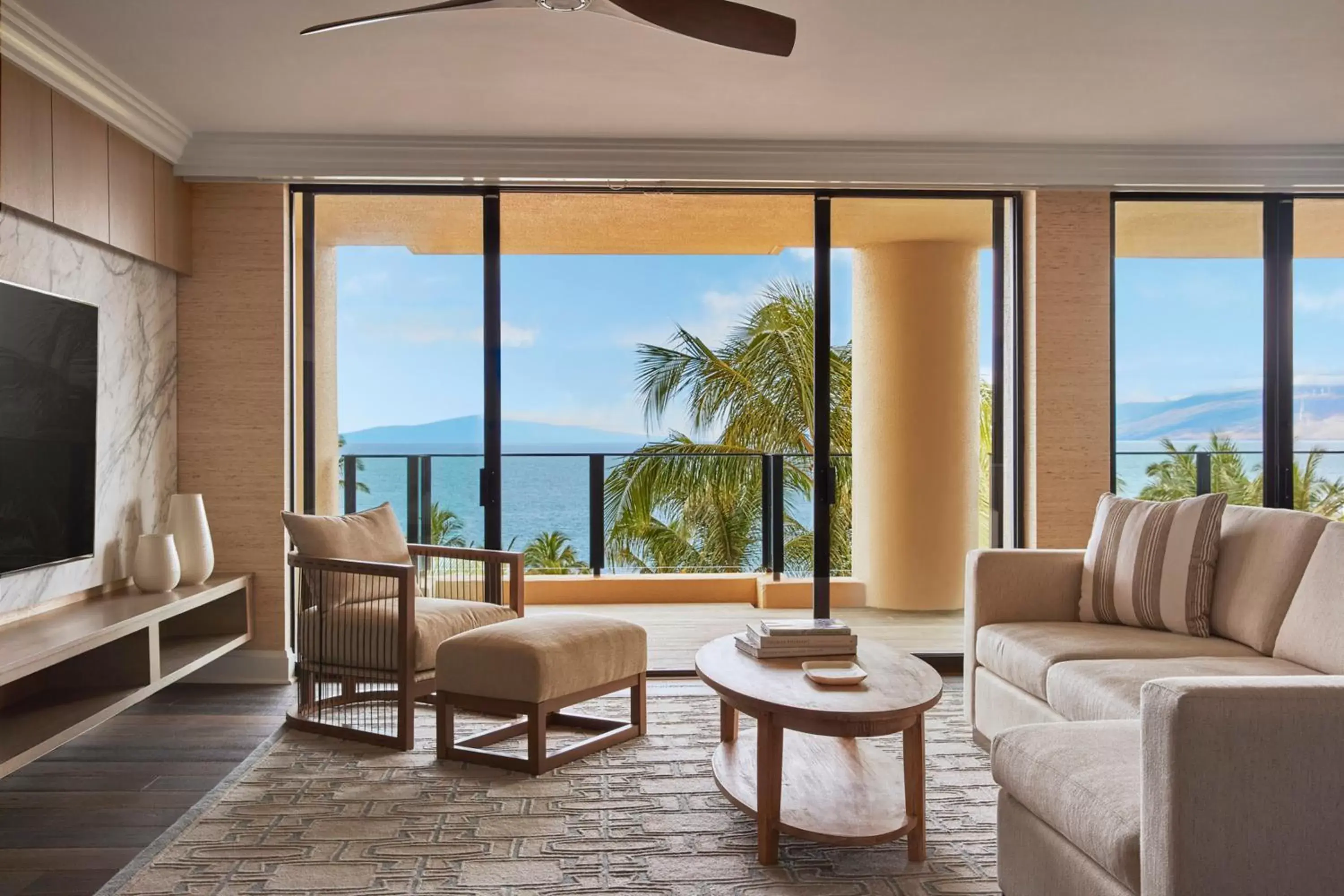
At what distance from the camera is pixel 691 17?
2.47 meters

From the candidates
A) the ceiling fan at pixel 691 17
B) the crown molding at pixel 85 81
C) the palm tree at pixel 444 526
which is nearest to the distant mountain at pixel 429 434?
the palm tree at pixel 444 526

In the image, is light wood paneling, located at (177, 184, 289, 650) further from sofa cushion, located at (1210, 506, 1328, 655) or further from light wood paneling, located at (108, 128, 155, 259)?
sofa cushion, located at (1210, 506, 1328, 655)

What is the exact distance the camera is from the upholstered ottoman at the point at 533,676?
3064mm

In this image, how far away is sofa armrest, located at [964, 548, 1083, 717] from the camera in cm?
341

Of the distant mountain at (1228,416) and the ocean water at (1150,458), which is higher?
the distant mountain at (1228,416)

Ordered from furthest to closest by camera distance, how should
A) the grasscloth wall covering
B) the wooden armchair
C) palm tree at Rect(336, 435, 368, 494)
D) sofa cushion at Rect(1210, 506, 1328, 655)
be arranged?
palm tree at Rect(336, 435, 368, 494) → the wooden armchair → the grasscloth wall covering → sofa cushion at Rect(1210, 506, 1328, 655)

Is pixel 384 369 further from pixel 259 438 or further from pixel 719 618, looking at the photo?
pixel 719 618

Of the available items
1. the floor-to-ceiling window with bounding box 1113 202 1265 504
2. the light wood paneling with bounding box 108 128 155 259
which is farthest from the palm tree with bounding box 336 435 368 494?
the floor-to-ceiling window with bounding box 1113 202 1265 504

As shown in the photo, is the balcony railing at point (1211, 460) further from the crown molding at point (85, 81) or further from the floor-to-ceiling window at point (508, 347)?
the crown molding at point (85, 81)

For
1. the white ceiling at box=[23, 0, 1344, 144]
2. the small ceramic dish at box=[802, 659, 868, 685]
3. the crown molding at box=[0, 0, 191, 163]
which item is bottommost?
the small ceramic dish at box=[802, 659, 868, 685]

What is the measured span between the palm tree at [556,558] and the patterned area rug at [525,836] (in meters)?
2.68

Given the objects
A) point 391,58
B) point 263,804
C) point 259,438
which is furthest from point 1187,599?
point 259,438

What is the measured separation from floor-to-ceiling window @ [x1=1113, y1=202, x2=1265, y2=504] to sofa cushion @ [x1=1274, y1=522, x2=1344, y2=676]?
2.06 meters

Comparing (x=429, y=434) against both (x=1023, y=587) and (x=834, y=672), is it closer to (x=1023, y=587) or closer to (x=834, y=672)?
(x=834, y=672)
